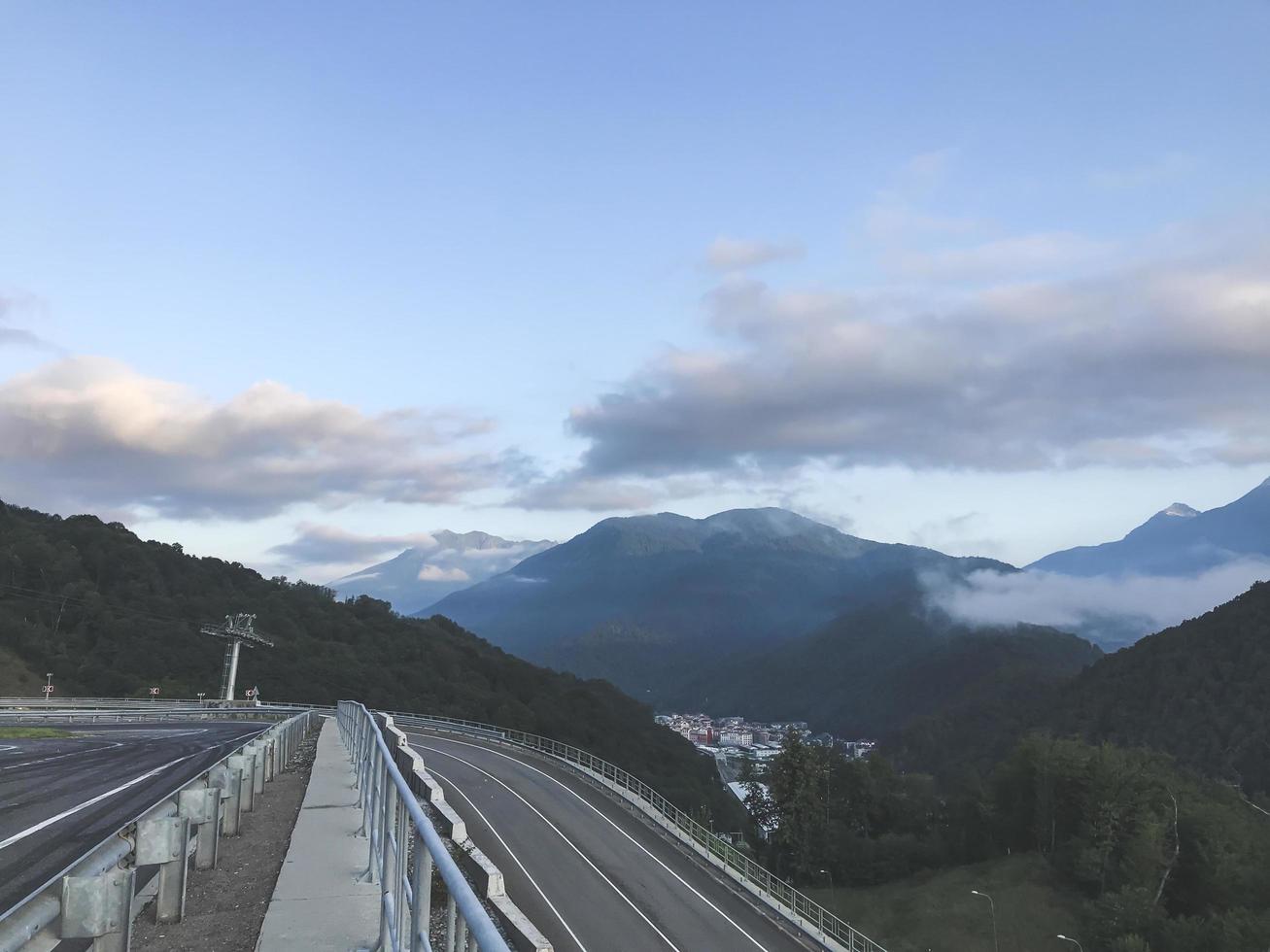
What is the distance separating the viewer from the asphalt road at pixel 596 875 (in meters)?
30.0

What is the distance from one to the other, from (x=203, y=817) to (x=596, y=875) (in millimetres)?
29309

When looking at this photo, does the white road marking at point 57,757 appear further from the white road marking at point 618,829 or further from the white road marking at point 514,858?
the white road marking at point 618,829

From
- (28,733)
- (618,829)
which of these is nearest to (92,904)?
(28,733)

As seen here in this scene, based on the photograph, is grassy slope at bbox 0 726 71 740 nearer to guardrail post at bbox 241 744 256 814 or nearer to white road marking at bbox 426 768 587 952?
white road marking at bbox 426 768 587 952

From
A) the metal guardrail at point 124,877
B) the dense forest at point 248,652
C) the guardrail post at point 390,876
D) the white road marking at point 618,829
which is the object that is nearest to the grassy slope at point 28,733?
the white road marking at point 618,829

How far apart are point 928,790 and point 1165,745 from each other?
93.3 m

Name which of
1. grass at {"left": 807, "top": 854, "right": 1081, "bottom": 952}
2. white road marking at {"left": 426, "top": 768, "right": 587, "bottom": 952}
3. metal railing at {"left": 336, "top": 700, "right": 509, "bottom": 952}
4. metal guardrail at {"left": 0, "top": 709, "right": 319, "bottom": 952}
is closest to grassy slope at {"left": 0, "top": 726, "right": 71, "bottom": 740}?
white road marking at {"left": 426, "top": 768, "right": 587, "bottom": 952}

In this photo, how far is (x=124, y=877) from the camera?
593 centimetres

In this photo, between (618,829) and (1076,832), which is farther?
(1076,832)

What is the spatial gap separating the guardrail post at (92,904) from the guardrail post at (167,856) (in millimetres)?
1033

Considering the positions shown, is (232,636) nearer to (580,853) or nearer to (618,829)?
(618,829)

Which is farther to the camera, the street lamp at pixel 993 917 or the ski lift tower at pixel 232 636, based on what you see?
the ski lift tower at pixel 232 636

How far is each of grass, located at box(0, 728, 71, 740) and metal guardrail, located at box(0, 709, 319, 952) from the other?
102 ft

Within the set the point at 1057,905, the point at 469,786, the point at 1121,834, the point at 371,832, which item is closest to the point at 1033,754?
the point at 1121,834
